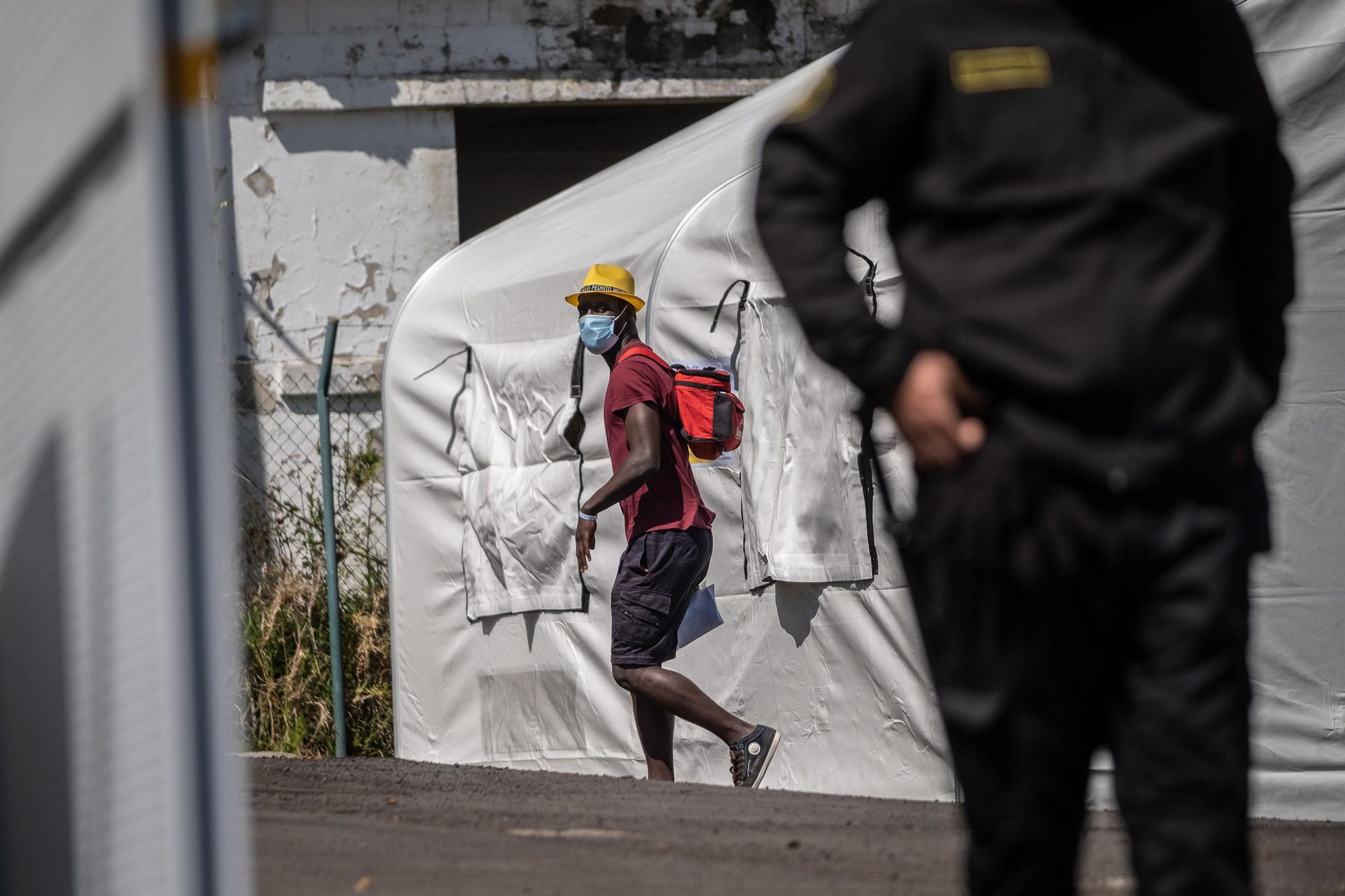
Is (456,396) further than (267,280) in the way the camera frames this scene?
No

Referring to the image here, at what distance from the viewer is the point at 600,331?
6457mm

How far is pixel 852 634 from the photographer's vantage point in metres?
6.11

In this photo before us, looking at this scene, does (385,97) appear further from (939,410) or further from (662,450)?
(939,410)

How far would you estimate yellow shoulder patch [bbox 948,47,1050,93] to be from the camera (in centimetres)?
190

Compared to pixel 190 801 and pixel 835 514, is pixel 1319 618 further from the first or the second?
pixel 190 801

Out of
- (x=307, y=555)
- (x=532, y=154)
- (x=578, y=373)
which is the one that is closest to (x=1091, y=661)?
(x=578, y=373)

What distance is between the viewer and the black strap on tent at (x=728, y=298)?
21.2ft

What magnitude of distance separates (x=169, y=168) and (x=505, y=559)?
6343 mm

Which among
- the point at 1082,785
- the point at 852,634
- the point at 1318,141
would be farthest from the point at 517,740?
the point at 1082,785

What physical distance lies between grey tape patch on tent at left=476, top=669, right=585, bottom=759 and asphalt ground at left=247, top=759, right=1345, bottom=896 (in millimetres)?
1993

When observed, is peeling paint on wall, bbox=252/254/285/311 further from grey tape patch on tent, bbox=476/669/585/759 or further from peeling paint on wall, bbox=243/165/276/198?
grey tape patch on tent, bbox=476/669/585/759

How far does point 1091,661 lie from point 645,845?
2.37m

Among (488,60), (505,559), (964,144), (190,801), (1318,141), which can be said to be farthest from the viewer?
(488,60)

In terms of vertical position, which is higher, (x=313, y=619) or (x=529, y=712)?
(x=313, y=619)
